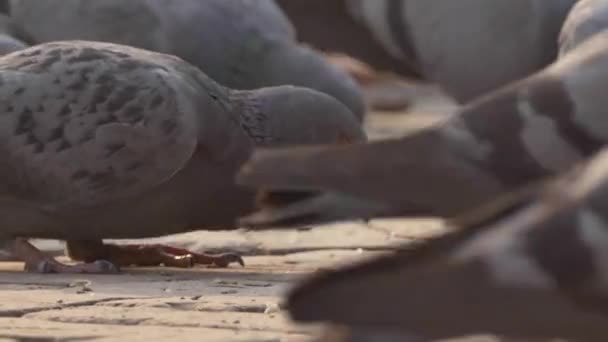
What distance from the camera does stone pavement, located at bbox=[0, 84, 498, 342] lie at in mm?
3967

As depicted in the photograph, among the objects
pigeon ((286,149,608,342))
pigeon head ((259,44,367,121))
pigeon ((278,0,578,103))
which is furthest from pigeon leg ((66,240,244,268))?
pigeon ((286,149,608,342))

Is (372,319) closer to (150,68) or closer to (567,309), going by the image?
(567,309)

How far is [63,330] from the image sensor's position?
4.02 m

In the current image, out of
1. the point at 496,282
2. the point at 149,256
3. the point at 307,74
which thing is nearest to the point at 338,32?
the point at 307,74

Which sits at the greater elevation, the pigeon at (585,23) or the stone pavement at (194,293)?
the pigeon at (585,23)

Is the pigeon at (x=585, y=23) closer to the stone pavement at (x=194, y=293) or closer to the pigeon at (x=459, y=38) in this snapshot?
the stone pavement at (x=194, y=293)

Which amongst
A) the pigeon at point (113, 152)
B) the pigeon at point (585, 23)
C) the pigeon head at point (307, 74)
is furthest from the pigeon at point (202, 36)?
the pigeon at point (585, 23)

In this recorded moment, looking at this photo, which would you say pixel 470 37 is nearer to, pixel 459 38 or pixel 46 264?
pixel 459 38

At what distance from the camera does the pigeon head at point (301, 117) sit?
6168mm

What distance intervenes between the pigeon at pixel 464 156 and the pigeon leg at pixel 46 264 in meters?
2.39

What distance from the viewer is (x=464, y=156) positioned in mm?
3137

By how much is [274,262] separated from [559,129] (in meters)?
2.98

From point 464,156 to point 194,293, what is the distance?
1.78 meters

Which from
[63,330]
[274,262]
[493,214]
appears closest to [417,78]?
[274,262]
